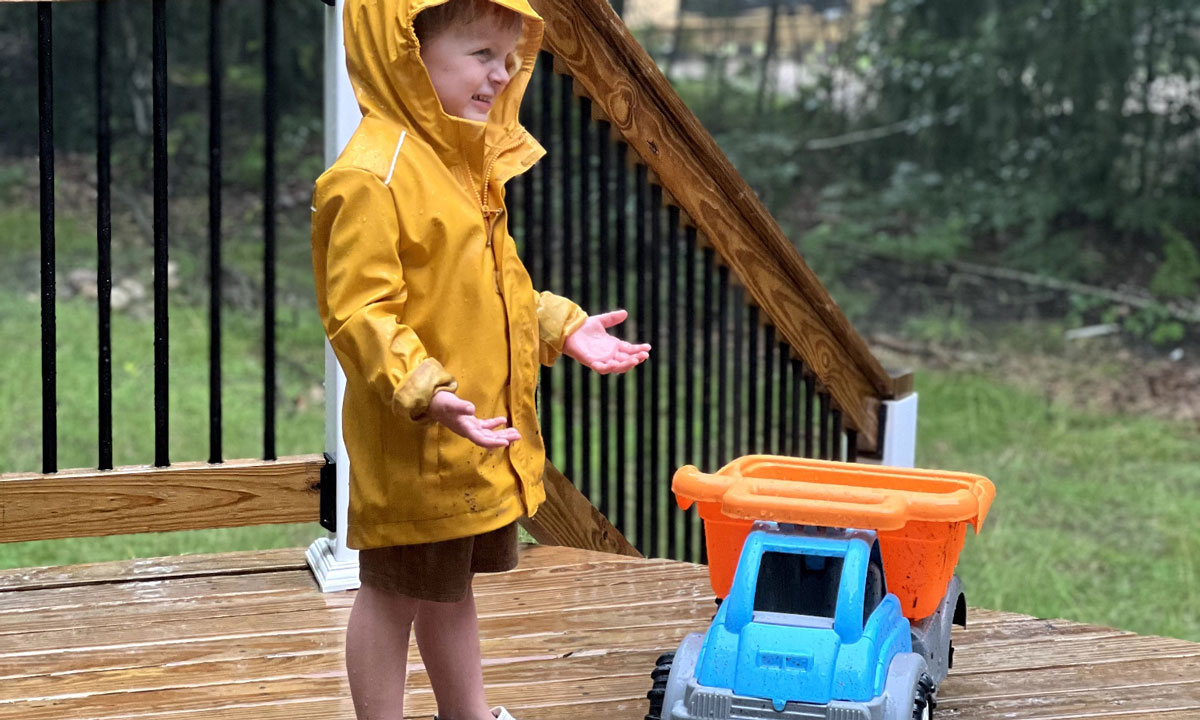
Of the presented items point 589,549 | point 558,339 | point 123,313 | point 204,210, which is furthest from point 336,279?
point 204,210

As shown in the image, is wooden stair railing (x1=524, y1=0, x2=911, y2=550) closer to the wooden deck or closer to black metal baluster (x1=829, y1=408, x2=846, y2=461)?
black metal baluster (x1=829, y1=408, x2=846, y2=461)

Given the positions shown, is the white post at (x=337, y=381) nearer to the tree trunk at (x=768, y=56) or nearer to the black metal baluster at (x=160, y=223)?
the black metal baluster at (x=160, y=223)

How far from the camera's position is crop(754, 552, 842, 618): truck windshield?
2.11 m

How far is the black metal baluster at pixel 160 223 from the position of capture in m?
2.57

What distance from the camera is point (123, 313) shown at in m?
7.71

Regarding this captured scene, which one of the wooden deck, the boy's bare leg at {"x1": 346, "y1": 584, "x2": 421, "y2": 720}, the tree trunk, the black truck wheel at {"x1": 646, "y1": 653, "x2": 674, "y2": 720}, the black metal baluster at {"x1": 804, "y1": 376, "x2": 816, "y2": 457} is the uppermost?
the tree trunk

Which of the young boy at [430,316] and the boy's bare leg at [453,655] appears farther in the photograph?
the boy's bare leg at [453,655]

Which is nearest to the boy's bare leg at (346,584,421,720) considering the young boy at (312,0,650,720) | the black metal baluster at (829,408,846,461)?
the young boy at (312,0,650,720)

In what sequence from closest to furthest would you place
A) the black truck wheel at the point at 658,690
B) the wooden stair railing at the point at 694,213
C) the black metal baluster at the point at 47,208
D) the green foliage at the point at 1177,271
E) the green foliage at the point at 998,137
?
1. the black truck wheel at the point at 658,690
2. the black metal baluster at the point at 47,208
3. the wooden stair railing at the point at 694,213
4. the green foliage at the point at 1177,271
5. the green foliage at the point at 998,137

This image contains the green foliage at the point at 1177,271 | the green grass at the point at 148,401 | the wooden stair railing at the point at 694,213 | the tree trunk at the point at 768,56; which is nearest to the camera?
the wooden stair railing at the point at 694,213

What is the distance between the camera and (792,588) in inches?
83.5

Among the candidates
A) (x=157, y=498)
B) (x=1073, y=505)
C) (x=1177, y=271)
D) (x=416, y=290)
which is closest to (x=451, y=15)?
(x=416, y=290)

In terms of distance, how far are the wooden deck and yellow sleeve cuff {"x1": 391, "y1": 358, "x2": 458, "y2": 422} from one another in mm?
842

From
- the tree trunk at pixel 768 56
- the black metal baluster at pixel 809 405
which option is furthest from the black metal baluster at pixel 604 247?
the tree trunk at pixel 768 56
